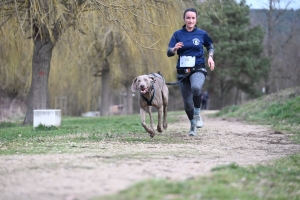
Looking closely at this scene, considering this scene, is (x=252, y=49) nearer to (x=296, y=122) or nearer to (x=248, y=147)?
(x=296, y=122)

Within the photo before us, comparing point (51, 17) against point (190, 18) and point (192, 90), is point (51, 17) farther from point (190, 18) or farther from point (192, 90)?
point (192, 90)

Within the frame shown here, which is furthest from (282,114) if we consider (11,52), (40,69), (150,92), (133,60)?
(133,60)

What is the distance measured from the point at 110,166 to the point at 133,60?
1898 centimetres

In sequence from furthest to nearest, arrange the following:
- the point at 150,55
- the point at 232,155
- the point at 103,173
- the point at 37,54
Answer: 1. the point at 150,55
2. the point at 37,54
3. the point at 232,155
4. the point at 103,173

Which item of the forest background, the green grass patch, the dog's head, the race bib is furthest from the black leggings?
the green grass patch

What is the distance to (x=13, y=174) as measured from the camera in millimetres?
5168

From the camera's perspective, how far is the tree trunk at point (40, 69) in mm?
15898

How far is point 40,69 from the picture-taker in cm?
1623

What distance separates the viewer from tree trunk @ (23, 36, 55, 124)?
1590 centimetres

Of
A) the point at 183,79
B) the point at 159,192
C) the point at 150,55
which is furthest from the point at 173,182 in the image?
the point at 150,55

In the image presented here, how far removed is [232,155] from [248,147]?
1293 millimetres

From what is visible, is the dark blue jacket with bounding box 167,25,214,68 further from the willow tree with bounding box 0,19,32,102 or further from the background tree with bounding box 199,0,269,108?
the background tree with bounding box 199,0,269,108

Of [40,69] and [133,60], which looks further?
[133,60]

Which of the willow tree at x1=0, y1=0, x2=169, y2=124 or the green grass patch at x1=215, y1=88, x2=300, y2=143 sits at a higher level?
the willow tree at x1=0, y1=0, x2=169, y2=124
